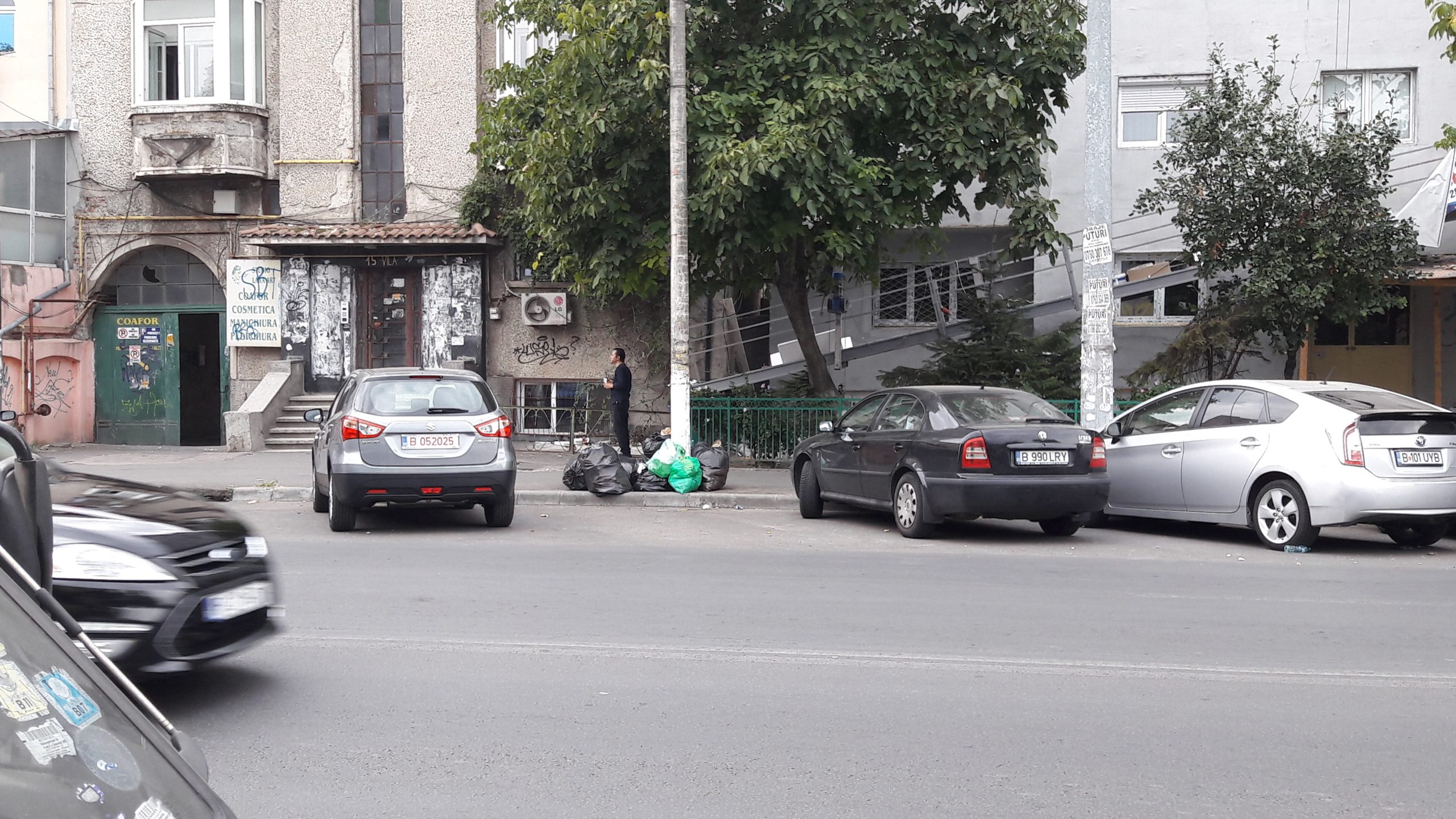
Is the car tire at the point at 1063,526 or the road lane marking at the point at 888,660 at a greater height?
the car tire at the point at 1063,526

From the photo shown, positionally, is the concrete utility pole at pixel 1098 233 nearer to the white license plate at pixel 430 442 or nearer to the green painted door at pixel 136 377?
the white license plate at pixel 430 442

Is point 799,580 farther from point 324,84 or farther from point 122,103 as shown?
point 122,103

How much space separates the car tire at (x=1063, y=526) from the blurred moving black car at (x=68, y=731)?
1085 cm

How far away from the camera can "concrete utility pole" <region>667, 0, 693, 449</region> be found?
49.8 feet

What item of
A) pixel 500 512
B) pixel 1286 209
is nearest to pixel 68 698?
pixel 500 512

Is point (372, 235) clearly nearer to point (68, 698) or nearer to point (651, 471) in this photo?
point (651, 471)

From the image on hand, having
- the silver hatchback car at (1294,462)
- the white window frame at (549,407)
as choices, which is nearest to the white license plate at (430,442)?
the silver hatchback car at (1294,462)

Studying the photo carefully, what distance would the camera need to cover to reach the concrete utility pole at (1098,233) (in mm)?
14516

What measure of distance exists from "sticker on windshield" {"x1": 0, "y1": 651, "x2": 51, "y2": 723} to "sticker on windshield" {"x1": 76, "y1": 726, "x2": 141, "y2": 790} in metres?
0.08

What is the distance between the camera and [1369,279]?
53.9 ft

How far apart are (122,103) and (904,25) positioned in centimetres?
1482

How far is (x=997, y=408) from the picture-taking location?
11992 millimetres

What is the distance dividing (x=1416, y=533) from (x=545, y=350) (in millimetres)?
14589

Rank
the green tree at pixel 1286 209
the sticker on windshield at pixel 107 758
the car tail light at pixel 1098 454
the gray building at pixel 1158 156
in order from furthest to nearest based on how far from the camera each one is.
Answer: the gray building at pixel 1158 156
the green tree at pixel 1286 209
the car tail light at pixel 1098 454
the sticker on windshield at pixel 107 758
